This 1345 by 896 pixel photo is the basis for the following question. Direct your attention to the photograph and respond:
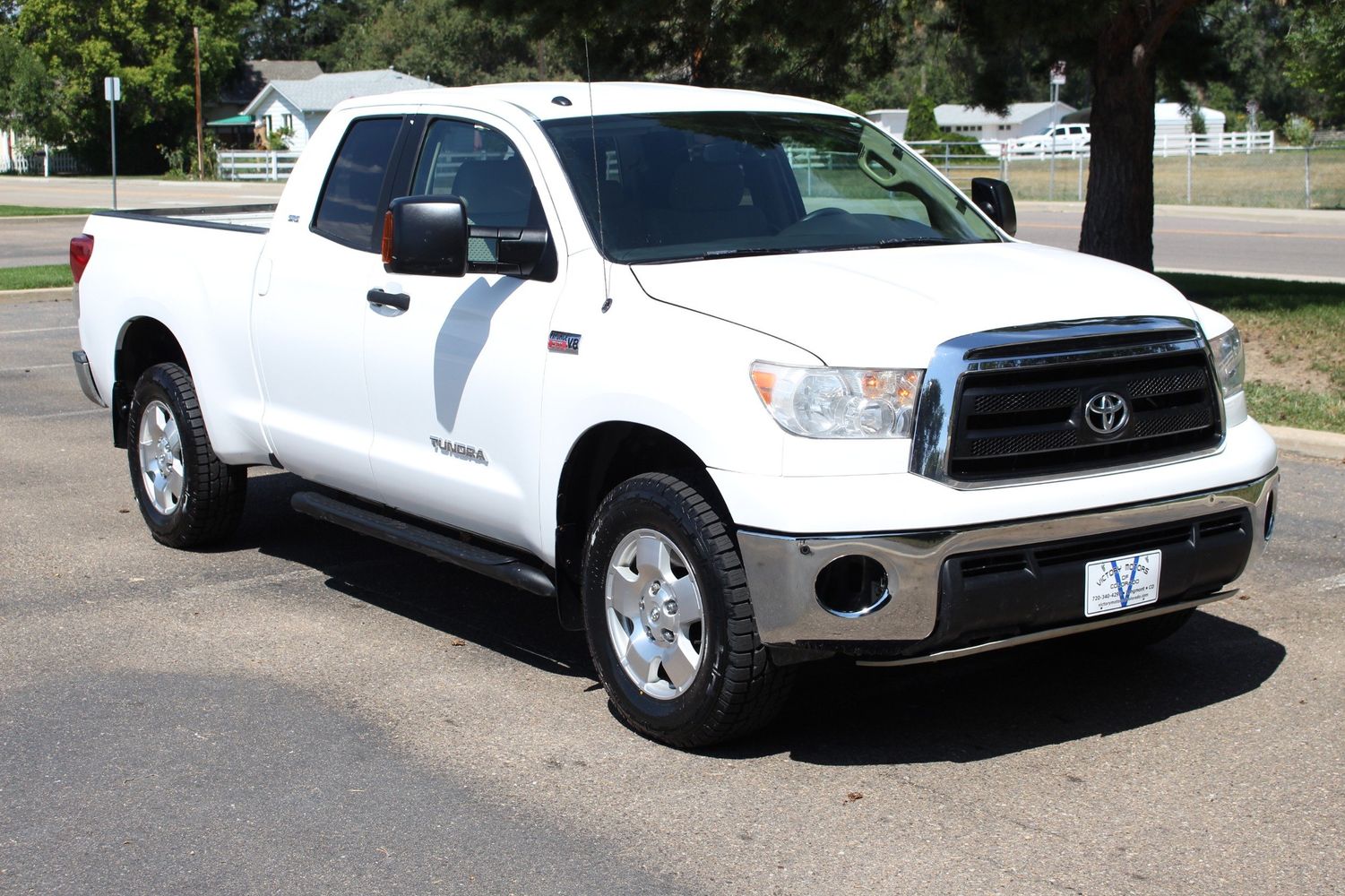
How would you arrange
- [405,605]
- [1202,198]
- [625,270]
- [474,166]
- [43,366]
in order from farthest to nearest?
[1202,198], [43,366], [405,605], [474,166], [625,270]

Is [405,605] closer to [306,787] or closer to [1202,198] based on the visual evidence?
[306,787]

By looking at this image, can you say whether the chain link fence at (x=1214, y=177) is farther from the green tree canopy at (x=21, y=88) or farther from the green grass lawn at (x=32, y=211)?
the green tree canopy at (x=21, y=88)

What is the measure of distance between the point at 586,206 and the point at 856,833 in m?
2.31

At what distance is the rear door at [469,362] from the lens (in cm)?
550

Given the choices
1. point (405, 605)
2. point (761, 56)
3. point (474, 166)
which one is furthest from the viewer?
point (761, 56)

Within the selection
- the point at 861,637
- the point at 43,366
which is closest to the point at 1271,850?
the point at 861,637

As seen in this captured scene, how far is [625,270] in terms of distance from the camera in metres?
5.25

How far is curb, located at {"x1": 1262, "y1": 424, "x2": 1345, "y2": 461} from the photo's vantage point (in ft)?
31.0

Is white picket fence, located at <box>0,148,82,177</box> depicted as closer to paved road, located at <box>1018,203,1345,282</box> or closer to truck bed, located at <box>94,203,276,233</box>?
paved road, located at <box>1018,203,1345,282</box>

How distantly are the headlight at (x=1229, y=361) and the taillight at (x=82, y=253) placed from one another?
5.46 metres

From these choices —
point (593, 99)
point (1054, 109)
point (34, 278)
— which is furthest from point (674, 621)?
point (1054, 109)

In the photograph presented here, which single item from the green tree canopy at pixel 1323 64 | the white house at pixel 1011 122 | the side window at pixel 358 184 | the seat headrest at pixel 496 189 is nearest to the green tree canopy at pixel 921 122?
the green tree canopy at pixel 1323 64

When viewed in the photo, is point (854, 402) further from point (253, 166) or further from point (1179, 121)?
point (1179, 121)

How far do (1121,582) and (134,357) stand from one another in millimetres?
5164
